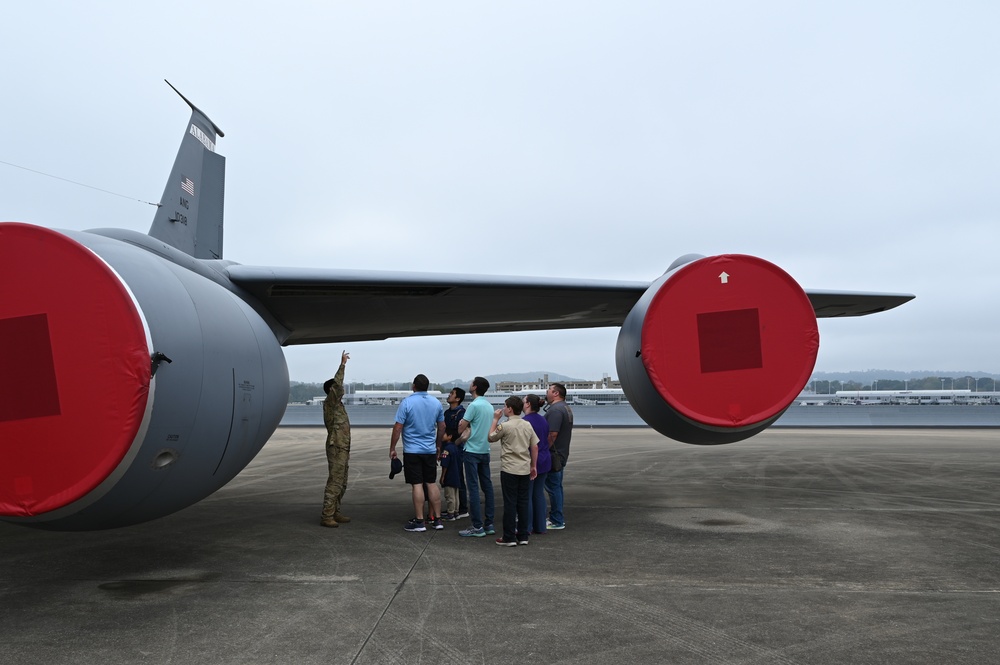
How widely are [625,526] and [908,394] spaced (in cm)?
10028

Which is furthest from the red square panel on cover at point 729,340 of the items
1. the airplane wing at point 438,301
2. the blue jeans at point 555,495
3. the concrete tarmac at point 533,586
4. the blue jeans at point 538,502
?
the blue jeans at point 555,495

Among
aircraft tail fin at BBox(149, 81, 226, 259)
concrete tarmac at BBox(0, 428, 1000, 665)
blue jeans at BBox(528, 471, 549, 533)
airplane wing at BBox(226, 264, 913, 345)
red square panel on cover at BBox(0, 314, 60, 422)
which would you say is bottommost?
concrete tarmac at BBox(0, 428, 1000, 665)

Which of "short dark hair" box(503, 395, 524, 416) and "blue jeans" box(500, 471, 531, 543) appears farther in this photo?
"short dark hair" box(503, 395, 524, 416)

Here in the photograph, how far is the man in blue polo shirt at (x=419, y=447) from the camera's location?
6871 millimetres

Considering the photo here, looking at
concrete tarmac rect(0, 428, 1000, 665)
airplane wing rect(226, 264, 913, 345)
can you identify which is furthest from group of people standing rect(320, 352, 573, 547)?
airplane wing rect(226, 264, 913, 345)

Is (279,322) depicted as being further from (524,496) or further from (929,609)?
(929,609)

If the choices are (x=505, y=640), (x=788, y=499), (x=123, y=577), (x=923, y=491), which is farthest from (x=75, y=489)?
(x=923, y=491)

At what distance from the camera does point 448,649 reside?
12.0ft

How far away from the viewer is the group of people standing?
6328mm

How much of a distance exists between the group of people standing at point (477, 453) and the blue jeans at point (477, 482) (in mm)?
10

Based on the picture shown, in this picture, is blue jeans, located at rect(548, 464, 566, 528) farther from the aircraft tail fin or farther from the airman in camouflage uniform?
the aircraft tail fin

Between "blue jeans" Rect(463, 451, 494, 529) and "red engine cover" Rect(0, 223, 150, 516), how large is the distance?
12.7 feet

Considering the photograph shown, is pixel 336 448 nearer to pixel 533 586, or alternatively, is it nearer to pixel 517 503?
pixel 517 503

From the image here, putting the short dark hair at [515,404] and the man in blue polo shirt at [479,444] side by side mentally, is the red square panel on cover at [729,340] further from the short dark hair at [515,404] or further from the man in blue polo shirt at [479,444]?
the man in blue polo shirt at [479,444]
